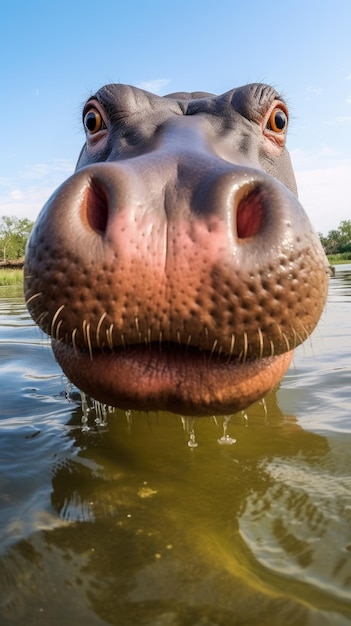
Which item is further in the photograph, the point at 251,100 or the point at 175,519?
the point at 251,100

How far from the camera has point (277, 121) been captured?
356 cm

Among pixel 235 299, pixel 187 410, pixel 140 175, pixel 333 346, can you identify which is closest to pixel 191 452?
pixel 187 410

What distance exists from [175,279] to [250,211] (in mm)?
375

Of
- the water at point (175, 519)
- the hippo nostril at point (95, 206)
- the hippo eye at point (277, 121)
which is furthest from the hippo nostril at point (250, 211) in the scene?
the hippo eye at point (277, 121)

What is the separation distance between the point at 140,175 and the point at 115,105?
1.54m

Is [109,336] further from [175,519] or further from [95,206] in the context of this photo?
[175,519]

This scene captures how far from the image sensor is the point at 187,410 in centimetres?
214

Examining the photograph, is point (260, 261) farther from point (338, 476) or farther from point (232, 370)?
point (338, 476)

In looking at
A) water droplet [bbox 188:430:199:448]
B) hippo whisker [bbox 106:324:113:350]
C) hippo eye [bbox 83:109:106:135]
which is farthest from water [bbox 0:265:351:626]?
hippo eye [bbox 83:109:106:135]

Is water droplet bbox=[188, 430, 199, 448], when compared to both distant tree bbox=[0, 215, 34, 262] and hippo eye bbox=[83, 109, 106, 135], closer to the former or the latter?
hippo eye bbox=[83, 109, 106, 135]

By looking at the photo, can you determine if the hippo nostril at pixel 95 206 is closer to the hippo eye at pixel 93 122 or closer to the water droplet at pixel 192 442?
the water droplet at pixel 192 442

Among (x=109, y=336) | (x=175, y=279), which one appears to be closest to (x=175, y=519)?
(x=109, y=336)

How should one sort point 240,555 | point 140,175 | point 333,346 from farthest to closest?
point 333,346 < point 140,175 < point 240,555

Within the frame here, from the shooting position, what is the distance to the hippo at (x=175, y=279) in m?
1.83
